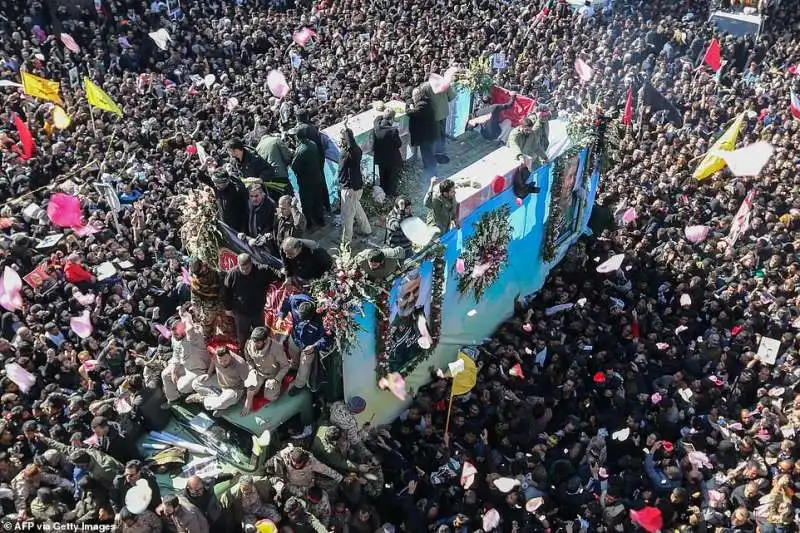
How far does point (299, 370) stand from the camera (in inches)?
357

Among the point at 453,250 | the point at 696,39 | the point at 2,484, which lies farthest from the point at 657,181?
the point at 2,484

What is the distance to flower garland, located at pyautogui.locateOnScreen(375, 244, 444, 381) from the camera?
9.30 metres

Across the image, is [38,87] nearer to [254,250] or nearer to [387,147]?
[387,147]

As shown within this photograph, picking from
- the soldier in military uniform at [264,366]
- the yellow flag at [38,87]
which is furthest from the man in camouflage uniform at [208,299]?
the yellow flag at [38,87]

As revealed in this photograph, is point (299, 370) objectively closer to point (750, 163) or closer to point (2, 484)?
point (2, 484)

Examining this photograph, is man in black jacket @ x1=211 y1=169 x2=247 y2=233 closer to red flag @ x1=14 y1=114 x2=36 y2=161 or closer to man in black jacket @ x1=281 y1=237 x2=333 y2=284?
man in black jacket @ x1=281 y1=237 x2=333 y2=284

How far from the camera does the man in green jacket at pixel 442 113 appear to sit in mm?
12219

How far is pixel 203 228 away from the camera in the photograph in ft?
30.8

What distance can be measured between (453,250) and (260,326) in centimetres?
306

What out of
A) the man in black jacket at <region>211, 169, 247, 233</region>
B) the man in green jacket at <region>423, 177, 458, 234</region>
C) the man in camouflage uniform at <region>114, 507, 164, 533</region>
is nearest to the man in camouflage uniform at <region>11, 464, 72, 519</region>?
the man in camouflage uniform at <region>114, 507, 164, 533</region>

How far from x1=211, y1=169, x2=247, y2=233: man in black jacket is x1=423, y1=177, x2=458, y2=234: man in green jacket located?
2608 mm

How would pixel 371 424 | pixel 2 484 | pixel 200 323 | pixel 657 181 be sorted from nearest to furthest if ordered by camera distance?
pixel 2 484 → pixel 200 323 → pixel 371 424 → pixel 657 181

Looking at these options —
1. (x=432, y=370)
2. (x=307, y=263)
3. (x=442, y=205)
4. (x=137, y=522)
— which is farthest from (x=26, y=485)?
(x=442, y=205)

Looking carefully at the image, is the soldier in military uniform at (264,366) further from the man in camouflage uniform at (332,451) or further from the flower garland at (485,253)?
the flower garland at (485,253)
